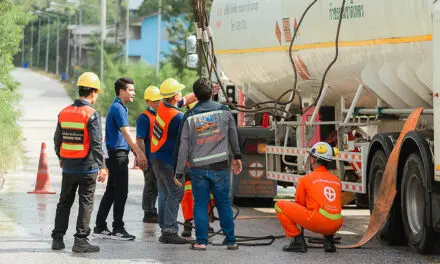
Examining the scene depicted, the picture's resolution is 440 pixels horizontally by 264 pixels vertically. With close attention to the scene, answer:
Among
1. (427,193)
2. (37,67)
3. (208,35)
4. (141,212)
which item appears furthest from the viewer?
(37,67)

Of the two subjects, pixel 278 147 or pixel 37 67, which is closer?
pixel 278 147

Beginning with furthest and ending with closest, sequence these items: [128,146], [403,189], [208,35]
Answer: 1. [208,35]
2. [128,146]
3. [403,189]

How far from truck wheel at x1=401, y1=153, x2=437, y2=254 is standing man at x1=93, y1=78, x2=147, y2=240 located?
3.06m

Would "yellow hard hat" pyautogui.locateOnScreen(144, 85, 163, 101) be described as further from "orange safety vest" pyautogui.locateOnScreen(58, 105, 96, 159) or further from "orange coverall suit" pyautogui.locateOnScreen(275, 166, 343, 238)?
"orange coverall suit" pyautogui.locateOnScreen(275, 166, 343, 238)

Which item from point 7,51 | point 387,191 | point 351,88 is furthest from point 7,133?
point 387,191

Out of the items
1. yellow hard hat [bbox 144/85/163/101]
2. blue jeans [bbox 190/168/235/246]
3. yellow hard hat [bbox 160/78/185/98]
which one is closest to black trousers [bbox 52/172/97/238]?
blue jeans [bbox 190/168/235/246]

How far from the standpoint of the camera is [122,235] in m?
13.4

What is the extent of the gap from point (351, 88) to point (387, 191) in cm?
246

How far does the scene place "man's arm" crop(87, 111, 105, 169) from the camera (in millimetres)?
12141

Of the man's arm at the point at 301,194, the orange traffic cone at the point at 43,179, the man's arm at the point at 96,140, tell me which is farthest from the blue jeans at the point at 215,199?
the orange traffic cone at the point at 43,179

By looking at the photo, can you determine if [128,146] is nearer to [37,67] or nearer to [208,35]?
[208,35]

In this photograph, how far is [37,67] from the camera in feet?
486

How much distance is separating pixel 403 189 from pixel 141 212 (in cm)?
544

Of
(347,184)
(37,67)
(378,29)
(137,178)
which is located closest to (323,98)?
(347,184)
